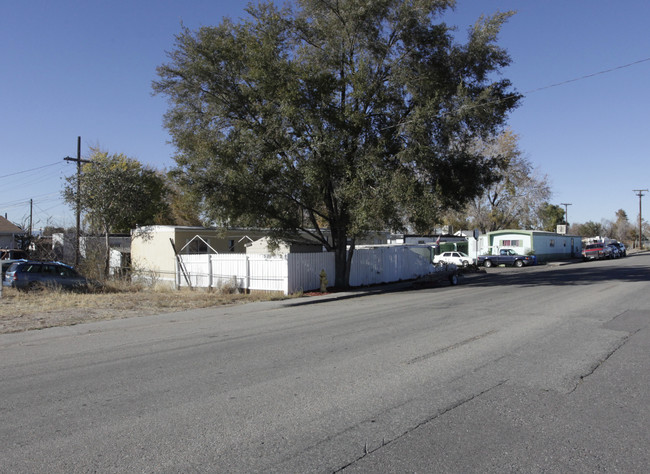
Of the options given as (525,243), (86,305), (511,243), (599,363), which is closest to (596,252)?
(525,243)

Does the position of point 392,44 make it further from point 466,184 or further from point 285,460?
point 285,460

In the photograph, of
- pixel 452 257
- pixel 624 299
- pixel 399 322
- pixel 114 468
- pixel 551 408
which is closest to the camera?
pixel 114 468

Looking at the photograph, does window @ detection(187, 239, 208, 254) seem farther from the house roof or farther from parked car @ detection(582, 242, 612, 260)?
parked car @ detection(582, 242, 612, 260)

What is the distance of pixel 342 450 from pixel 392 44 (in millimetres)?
19228

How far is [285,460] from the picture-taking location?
4.02m

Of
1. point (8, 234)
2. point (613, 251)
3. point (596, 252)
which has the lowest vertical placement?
point (596, 252)

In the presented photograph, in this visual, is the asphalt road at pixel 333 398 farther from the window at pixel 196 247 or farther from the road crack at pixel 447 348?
the window at pixel 196 247

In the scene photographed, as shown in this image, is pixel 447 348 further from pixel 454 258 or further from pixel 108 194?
pixel 454 258

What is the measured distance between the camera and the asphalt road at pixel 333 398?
4.12 metres

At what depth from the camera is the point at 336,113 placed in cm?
1869

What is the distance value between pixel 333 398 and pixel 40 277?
18100 mm

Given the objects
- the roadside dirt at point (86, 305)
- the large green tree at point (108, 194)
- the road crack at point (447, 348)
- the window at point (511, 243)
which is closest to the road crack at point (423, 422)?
the road crack at point (447, 348)

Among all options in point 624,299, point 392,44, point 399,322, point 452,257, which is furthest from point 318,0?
point 452,257

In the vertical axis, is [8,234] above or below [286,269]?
above
